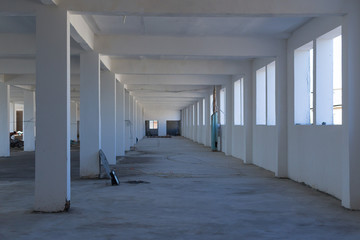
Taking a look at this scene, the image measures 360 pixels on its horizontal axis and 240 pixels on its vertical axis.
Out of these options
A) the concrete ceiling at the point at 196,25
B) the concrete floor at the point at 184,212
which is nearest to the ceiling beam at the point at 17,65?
the concrete ceiling at the point at 196,25

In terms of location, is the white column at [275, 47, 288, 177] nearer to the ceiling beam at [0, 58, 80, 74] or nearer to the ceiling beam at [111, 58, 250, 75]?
the ceiling beam at [111, 58, 250, 75]

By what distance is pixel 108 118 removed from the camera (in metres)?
17.0

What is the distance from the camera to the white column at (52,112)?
7.82m

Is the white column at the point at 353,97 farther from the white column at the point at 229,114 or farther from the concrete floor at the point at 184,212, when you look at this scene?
the white column at the point at 229,114

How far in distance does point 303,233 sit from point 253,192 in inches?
147

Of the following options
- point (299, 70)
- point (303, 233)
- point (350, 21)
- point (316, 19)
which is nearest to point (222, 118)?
point (299, 70)

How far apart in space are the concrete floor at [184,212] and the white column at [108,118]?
14.9ft

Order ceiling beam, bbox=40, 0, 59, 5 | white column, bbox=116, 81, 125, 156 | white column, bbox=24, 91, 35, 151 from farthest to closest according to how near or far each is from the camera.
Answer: white column, bbox=24, 91, 35, 151 < white column, bbox=116, 81, 125, 156 < ceiling beam, bbox=40, 0, 59, 5

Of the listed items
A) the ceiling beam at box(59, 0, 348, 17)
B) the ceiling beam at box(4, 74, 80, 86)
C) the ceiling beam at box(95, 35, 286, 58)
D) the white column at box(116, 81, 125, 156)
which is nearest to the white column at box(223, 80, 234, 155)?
the white column at box(116, 81, 125, 156)

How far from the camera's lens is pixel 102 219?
24.1 ft

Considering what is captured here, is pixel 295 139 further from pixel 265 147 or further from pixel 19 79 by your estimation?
pixel 19 79

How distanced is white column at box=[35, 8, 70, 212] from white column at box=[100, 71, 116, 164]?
358 inches

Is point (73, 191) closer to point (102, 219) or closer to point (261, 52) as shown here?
point (102, 219)

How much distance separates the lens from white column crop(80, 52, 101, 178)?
12.7 meters
